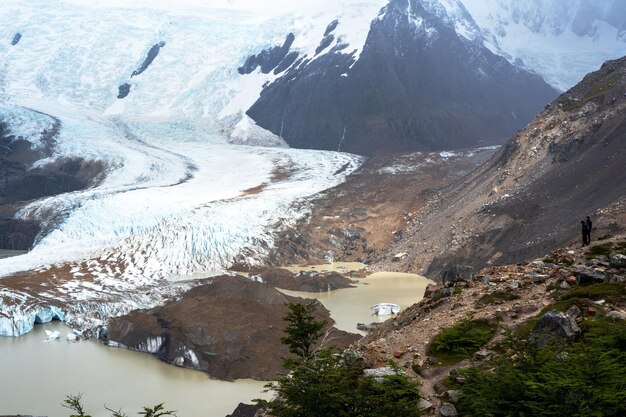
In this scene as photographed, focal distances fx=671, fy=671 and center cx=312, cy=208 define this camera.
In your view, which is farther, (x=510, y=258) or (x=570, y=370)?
(x=510, y=258)

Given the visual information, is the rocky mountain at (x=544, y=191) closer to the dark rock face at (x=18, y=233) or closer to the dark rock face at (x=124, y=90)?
the dark rock face at (x=18, y=233)

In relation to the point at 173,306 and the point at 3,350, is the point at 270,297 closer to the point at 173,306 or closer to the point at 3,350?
the point at 173,306

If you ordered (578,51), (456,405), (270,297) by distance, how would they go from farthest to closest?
(578,51)
(270,297)
(456,405)

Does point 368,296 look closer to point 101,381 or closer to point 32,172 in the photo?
point 101,381

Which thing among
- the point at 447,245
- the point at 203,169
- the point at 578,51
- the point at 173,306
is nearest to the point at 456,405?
the point at 173,306

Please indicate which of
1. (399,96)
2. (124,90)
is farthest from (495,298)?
(124,90)

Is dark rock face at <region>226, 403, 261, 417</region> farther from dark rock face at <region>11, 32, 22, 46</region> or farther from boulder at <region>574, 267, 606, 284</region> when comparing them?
dark rock face at <region>11, 32, 22, 46</region>
